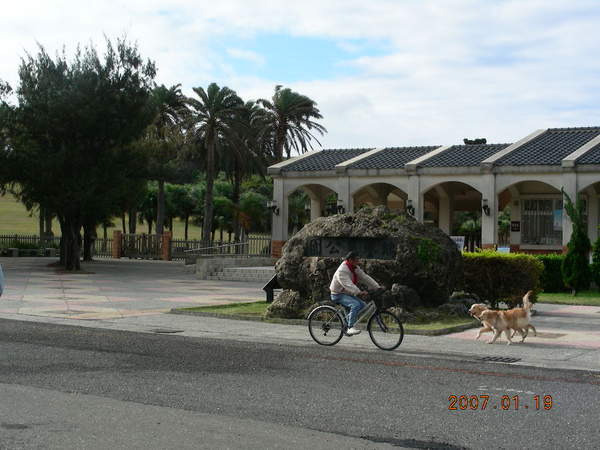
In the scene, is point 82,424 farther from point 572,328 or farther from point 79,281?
point 79,281

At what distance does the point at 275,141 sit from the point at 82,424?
46685 mm

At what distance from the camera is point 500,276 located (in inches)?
768

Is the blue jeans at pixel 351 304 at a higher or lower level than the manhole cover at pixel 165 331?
higher

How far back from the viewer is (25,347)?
12289 millimetres

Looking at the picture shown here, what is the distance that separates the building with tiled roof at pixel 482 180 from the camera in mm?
33312

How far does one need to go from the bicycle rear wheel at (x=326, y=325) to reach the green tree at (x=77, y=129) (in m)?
23.5

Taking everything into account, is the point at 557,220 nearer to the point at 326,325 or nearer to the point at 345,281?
the point at 345,281

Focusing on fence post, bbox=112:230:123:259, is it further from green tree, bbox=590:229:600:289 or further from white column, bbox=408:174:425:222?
green tree, bbox=590:229:600:289

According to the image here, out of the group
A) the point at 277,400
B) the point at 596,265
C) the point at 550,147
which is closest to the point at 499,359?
the point at 277,400

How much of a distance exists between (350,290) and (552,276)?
1511 centimetres

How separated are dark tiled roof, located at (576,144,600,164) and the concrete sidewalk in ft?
39.3

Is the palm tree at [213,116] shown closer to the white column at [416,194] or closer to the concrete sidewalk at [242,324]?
the white column at [416,194]

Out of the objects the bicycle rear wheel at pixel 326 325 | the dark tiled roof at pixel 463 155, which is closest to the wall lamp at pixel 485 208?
the dark tiled roof at pixel 463 155

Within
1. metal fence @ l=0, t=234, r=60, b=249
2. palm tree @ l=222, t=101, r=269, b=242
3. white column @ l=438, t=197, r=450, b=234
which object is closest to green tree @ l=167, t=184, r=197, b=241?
metal fence @ l=0, t=234, r=60, b=249
